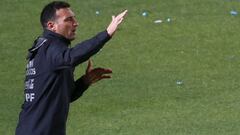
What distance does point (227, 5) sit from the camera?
13797mm

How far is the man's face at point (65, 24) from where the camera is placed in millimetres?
4922

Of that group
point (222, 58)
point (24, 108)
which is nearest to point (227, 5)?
point (222, 58)

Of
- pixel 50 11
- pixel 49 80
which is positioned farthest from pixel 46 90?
pixel 50 11

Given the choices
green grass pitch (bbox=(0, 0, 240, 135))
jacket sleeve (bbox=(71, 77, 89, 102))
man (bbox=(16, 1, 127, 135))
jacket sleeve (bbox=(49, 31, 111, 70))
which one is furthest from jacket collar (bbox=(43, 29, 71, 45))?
green grass pitch (bbox=(0, 0, 240, 135))

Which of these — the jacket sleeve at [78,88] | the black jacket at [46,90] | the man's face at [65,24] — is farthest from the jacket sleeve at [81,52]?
the jacket sleeve at [78,88]

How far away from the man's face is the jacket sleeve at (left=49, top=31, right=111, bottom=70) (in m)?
0.23

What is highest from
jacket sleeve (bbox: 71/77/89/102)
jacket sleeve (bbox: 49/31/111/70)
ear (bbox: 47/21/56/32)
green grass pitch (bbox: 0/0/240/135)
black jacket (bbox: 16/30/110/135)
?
ear (bbox: 47/21/56/32)

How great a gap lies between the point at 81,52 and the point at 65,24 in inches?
15.8

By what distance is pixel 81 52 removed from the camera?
15.1 feet

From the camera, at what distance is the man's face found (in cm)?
492

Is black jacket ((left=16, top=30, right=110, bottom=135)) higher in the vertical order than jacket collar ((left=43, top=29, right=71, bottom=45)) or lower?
lower

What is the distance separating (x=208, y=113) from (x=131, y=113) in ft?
3.11

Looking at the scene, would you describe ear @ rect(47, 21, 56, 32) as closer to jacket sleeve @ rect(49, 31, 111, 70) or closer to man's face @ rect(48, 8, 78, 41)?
man's face @ rect(48, 8, 78, 41)

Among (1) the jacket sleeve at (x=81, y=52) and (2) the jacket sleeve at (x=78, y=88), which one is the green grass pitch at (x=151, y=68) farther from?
(1) the jacket sleeve at (x=81, y=52)
